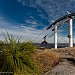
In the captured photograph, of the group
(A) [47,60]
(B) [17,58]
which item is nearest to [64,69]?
(A) [47,60]

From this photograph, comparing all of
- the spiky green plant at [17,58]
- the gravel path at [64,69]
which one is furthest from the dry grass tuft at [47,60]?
the spiky green plant at [17,58]

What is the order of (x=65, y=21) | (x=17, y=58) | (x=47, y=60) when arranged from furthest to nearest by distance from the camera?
(x=65, y=21) → (x=47, y=60) → (x=17, y=58)

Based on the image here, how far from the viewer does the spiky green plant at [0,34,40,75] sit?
936 centimetres

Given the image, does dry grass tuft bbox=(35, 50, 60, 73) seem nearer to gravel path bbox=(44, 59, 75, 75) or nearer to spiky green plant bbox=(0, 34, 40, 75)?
gravel path bbox=(44, 59, 75, 75)

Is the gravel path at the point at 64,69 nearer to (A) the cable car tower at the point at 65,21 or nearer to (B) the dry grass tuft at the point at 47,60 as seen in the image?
(B) the dry grass tuft at the point at 47,60

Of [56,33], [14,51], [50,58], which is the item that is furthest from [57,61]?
[56,33]

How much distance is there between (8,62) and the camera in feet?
30.7

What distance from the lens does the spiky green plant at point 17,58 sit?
30.7ft

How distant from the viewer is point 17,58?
370 inches

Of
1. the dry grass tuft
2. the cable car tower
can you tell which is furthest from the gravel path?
the cable car tower

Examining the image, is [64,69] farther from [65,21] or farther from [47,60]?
[65,21]

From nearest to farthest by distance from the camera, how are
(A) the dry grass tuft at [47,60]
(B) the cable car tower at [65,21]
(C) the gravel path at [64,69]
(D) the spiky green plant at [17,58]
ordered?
(D) the spiky green plant at [17,58] → (C) the gravel path at [64,69] → (A) the dry grass tuft at [47,60] → (B) the cable car tower at [65,21]

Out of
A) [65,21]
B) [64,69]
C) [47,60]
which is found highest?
[65,21]

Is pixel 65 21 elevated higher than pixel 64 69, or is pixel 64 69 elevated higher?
pixel 65 21
